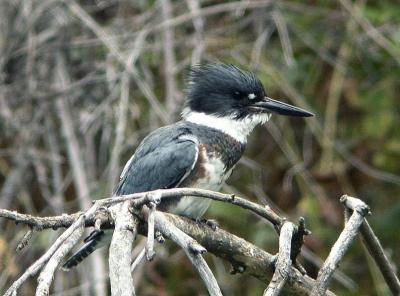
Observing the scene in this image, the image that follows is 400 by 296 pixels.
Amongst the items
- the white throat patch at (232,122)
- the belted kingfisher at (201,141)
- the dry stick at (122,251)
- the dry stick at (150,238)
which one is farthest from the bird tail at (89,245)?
the dry stick at (150,238)

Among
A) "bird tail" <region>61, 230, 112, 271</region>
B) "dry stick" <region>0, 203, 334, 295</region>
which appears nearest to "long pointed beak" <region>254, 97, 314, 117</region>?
"bird tail" <region>61, 230, 112, 271</region>

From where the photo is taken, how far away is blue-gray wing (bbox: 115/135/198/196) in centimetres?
280

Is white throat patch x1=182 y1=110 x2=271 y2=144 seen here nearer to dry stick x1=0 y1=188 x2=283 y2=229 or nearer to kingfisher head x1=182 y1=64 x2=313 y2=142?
kingfisher head x1=182 y1=64 x2=313 y2=142

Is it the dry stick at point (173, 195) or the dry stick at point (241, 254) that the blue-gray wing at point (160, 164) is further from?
the dry stick at point (173, 195)

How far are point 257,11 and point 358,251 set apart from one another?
1.13m

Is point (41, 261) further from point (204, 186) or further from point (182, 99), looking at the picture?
point (182, 99)

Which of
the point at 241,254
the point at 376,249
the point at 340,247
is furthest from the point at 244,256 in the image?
the point at 340,247

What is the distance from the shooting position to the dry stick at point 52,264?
1240 mm

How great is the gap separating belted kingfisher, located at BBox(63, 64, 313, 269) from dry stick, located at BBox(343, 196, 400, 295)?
0.86 m

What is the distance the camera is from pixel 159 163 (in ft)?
9.39

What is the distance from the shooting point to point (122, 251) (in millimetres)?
1363

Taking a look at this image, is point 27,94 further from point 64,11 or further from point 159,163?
point 159,163

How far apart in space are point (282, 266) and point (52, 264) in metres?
0.40

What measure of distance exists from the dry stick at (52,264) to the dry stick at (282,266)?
31 centimetres
